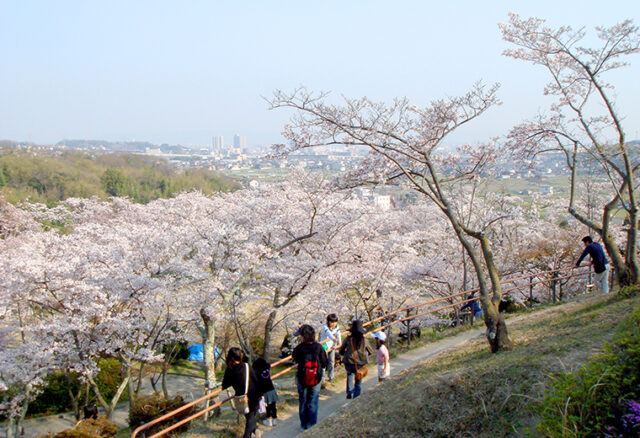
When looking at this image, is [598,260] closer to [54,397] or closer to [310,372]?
[310,372]

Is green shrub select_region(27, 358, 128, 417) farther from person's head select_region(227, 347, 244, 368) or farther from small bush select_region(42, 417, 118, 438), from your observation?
person's head select_region(227, 347, 244, 368)

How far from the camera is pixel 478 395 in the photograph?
15.7 ft

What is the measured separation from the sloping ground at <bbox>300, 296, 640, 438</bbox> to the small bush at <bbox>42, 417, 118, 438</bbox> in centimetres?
449

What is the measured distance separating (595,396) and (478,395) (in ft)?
4.33

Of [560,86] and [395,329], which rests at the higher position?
[560,86]

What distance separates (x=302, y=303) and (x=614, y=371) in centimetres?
1167

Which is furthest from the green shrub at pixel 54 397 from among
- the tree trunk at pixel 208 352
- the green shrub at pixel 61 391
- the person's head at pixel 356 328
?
the person's head at pixel 356 328

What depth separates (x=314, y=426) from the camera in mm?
5863

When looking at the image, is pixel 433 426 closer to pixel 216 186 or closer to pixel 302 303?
pixel 302 303

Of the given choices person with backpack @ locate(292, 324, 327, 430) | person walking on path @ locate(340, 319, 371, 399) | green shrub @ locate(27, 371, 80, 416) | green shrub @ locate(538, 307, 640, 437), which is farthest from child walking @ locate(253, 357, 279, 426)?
green shrub @ locate(27, 371, 80, 416)

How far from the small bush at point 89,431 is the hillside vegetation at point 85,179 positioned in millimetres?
34696

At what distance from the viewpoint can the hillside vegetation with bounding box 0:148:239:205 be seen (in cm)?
5034

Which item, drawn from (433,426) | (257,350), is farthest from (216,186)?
(433,426)

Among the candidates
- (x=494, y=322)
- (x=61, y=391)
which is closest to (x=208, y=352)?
(x=61, y=391)
